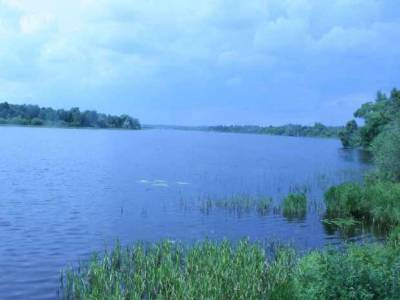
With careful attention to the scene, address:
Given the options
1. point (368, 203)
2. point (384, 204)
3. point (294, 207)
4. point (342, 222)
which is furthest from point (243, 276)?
point (294, 207)

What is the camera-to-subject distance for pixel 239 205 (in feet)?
128

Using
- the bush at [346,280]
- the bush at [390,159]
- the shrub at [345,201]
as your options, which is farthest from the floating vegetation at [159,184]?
the bush at [346,280]

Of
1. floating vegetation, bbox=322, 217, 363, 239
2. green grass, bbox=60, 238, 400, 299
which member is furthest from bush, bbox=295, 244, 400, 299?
floating vegetation, bbox=322, 217, 363, 239

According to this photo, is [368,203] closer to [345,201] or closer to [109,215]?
[345,201]

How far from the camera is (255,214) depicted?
37.0 m

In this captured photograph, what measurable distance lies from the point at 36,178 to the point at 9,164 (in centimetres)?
1569

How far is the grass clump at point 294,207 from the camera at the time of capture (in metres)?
36.9

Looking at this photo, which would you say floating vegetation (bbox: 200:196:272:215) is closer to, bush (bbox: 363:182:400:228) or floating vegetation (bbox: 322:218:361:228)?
floating vegetation (bbox: 322:218:361:228)

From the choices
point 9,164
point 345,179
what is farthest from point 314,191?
point 9,164

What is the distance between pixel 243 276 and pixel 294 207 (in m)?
22.4

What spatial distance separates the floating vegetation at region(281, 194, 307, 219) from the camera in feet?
121

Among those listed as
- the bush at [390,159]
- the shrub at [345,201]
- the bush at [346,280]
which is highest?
the bush at [390,159]

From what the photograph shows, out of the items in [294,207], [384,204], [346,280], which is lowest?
[294,207]

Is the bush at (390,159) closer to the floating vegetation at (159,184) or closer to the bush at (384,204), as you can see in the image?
the bush at (384,204)
